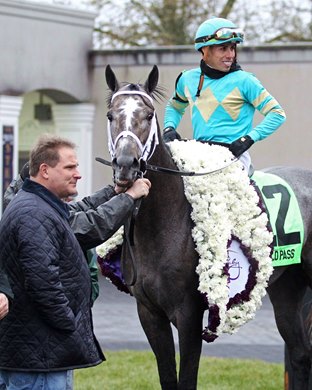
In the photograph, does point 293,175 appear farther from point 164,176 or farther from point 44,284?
point 44,284

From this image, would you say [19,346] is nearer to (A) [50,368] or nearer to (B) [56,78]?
(A) [50,368]

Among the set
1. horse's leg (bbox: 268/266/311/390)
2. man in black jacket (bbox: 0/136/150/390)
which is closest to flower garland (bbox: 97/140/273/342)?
horse's leg (bbox: 268/266/311/390)

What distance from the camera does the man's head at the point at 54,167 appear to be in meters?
4.73

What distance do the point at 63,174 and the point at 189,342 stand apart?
61.3 inches

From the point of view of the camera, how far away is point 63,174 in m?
4.74

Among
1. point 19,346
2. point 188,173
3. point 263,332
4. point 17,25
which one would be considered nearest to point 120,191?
point 188,173

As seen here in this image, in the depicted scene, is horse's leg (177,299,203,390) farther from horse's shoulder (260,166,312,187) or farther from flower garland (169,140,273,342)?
horse's shoulder (260,166,312,187)

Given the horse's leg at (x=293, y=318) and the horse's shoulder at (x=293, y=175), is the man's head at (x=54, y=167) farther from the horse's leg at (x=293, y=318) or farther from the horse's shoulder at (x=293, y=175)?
the horse's leg at (x=293, y=318)

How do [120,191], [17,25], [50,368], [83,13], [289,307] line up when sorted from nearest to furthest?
1. [50,368]
2. [120,191]
3. [289,307]
4. [17,25]
5. [83,13]

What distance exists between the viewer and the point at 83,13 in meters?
18.1

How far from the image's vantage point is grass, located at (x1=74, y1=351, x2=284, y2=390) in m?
8.12

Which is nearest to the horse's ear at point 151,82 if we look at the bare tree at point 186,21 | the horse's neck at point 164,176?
the horse's neck at point 164,176

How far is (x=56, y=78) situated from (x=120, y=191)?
41.1 ft

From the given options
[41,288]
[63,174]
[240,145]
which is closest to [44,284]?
[41,288]
